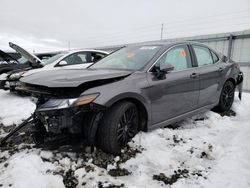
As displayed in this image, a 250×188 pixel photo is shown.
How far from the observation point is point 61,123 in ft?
7.29

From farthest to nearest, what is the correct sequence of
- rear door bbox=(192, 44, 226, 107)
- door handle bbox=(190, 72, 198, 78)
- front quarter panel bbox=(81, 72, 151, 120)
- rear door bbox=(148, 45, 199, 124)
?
rear door bbox=(192, 44, 226, 107) → door handle bbox=(190, 72, 198, 78) → rear door bbox=(148, 45, 199, 124) → front quarter panel bbox=(81, 72, 151, 120)

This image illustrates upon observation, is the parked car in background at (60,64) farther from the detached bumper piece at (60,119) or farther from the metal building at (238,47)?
the detached bumper piece at (60,119)

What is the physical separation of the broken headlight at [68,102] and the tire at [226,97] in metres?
3.16

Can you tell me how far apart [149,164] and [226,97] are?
115 inches

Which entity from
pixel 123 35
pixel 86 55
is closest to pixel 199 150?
pixel 86 55

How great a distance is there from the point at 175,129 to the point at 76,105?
6.24 ft

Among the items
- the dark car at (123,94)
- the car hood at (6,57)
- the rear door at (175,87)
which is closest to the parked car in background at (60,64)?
the car hood at (6,57)

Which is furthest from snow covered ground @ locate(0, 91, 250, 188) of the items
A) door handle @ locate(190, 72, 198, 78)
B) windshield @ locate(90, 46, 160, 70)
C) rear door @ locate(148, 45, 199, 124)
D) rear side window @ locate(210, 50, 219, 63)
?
rear side window @ locate(210, 50, 219, 63)

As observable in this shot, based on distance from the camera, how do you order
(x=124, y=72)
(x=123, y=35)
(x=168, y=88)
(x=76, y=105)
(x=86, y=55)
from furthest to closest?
(x=123, y=35), (x=86, y=55), (x=168, y=88), (x=124, y=72), (x=76, y=105)

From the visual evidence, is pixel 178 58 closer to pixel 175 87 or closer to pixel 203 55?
pixel 175 87

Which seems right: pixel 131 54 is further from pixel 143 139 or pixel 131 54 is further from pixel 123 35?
pixel 123 35

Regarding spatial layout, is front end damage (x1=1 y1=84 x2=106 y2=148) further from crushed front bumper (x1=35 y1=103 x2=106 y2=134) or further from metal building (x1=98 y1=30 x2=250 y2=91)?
metal building (x1=98 y1=30 x2=250 y2=91)

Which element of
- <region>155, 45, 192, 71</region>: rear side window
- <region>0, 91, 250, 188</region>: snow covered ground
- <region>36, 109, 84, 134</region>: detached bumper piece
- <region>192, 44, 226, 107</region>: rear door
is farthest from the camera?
<region>192, 44, 226, 107</region>: rear door

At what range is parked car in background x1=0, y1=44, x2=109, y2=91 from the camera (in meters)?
5.81
